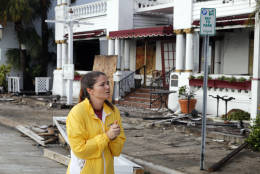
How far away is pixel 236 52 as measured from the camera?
52.9ft

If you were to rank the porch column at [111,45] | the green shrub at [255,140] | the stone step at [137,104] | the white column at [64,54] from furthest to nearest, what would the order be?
the white column at [64,54], the porch column at [111,45], the stone step at [137,104], the green shrub at [255,140]

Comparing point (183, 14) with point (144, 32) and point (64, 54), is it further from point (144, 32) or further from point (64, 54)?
point (64, 54)

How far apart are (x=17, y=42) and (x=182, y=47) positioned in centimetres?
1381

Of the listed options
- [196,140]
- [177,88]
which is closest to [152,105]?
[177,88]

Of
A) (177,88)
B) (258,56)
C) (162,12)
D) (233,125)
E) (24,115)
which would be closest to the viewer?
(258,56)

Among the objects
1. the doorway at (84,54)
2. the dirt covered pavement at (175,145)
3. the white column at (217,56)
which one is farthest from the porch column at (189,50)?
the doorway at (84,54)

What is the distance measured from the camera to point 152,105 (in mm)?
16328

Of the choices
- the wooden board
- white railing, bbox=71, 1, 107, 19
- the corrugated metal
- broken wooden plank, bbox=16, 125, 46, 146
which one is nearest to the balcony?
the corrugated metal

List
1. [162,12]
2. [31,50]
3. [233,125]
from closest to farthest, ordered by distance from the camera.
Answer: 1. [233,125]
2. [162,12]
3. [31,50]

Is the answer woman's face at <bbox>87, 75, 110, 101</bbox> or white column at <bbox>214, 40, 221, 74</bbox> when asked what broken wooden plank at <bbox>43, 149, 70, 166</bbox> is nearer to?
woman's face at <bbox>87, 75, 110, 101</bbox>

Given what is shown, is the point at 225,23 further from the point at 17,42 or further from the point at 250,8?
the point at 17,42

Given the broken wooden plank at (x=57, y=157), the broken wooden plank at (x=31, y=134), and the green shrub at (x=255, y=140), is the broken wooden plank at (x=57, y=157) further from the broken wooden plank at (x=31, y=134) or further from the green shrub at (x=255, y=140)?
the green shrub at (x=255, y=140)

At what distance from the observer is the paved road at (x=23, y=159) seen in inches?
271

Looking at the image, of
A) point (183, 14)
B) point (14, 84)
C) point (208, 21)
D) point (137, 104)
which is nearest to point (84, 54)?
point (14, 84)
